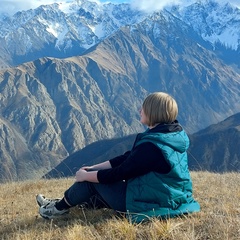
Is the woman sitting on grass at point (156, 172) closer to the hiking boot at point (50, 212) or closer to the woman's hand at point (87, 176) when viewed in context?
the woman's hand at point (87, 176)

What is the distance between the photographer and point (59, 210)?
6.22m

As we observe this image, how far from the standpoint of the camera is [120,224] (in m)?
4.98

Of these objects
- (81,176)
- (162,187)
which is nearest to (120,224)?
(162,187)

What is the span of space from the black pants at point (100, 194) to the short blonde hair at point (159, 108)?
114 cm

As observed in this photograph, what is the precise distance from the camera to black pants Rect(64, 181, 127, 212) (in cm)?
564

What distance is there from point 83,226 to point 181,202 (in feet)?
4.94

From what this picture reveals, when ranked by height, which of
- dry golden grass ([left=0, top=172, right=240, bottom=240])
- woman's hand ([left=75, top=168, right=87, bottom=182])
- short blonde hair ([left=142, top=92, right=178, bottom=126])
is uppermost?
short blonde hair ([left=142, top=92, right=178, bottom=126])

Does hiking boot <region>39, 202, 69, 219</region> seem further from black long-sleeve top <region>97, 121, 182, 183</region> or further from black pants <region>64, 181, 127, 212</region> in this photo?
black long-sleeve top <region>97, 121, 182, 183</region>

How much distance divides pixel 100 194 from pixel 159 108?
69.0 inches

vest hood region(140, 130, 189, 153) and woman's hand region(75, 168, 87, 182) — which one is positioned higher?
vest hood region(140, 130, 189, 153)

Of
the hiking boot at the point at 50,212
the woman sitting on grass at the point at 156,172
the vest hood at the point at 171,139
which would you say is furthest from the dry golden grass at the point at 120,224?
the vest hood at the point at 171,139

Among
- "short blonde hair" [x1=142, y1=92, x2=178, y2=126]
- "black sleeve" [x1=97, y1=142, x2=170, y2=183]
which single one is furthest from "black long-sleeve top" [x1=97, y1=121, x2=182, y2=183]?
"short blonde hair" [x1=142, y1=92, x2=178, y2=126]

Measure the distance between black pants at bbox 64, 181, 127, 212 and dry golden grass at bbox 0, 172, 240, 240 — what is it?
0.20 metres

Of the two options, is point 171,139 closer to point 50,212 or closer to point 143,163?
point 143,163
